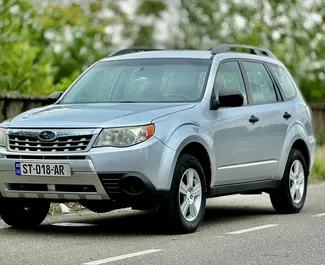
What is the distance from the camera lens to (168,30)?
32781 mm

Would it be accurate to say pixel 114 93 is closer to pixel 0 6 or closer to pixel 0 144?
pixel 0 144

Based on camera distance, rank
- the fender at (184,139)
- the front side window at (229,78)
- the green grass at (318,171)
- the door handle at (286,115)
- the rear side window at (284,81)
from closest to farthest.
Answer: the fender at (184,139)
the front side window at (229,78)
the door handle at (286,115)
the rear side window at (284,81)
the green grass at (318,171)

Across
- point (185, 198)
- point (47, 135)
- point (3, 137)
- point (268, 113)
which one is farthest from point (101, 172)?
point (268, 113)

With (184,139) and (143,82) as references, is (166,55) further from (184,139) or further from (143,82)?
(184,139)

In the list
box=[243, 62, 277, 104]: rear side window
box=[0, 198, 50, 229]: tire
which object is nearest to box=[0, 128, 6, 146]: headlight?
box=[0, 198, 50, 229]: tire

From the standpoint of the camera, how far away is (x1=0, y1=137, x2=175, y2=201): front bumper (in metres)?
9.22

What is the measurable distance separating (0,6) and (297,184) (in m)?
6.58

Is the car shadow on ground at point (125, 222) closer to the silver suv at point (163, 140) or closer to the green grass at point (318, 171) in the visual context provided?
the silver suv at point (163, 140)

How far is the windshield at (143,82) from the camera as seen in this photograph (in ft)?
34.2

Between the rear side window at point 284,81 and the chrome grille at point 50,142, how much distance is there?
3.54m

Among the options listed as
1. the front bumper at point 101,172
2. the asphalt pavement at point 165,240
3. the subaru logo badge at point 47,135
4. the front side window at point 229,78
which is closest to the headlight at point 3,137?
the front bumper at point 101,172

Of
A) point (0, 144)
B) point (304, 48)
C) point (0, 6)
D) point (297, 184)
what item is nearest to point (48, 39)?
point (0, 6)

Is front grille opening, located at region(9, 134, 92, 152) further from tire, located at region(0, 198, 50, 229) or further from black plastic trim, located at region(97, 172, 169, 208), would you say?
tire, located at region(0, 198, 50, 229)

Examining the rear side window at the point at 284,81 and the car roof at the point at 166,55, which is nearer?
the car roof at the point at 166,55
